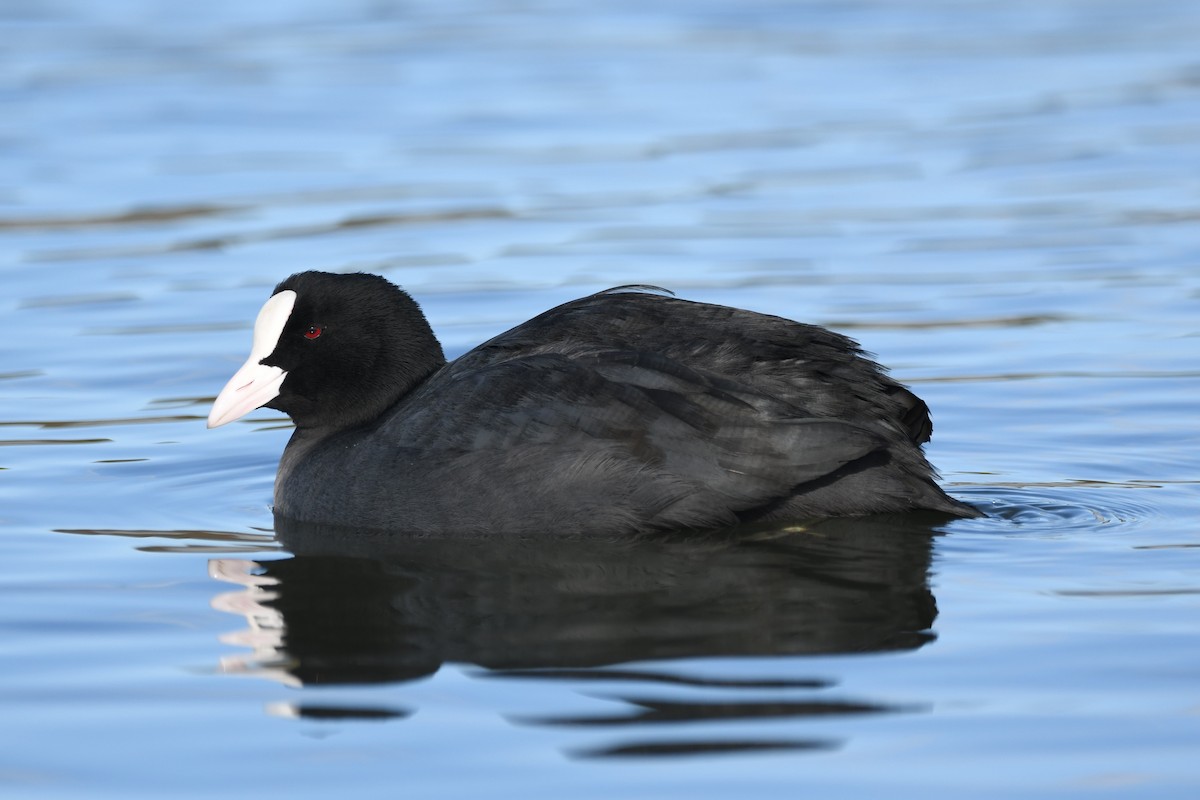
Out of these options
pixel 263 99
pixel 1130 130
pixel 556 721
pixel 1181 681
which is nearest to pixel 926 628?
pixel 1181 681

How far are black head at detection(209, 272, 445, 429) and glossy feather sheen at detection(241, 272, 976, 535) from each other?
0.37 meters

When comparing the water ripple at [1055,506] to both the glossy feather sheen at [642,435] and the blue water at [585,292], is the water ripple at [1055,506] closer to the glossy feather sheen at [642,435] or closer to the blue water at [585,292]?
the blue water at [585,292]

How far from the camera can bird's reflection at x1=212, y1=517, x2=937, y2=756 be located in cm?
464

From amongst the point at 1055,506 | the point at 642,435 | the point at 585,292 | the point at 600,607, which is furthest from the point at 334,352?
the point at 585,292

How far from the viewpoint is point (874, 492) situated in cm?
604

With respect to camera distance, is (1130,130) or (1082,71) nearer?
(1130,130)

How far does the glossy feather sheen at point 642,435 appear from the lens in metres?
5.90

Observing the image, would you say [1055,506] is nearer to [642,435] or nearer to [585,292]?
[642,435]

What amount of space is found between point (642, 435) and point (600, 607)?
78cm

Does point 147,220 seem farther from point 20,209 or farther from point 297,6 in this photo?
point 297,6

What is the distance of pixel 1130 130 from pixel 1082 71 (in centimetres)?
223

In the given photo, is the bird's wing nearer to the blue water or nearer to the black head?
the blue water

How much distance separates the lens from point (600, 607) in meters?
5.30

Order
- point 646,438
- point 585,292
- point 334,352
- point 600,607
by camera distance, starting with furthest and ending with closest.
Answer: point 585,292, point 334,352, point 646,438, point 600,607
